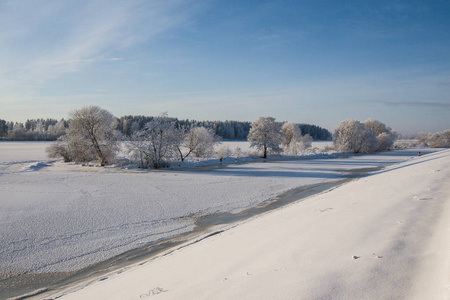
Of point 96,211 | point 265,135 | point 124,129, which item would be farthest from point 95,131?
point 124,129

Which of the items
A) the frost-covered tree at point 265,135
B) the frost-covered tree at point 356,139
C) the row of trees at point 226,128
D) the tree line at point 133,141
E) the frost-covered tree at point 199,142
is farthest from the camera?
the row of trees at point 226,128

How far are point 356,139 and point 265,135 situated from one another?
2439cm

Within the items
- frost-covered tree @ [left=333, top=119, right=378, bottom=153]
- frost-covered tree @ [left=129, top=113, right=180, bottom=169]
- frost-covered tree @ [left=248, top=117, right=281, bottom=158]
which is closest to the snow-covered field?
frost-covered tree @ [left=129, top=113, right=180, bottom=169]

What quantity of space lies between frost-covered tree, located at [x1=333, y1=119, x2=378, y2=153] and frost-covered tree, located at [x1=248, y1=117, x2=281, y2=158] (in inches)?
807

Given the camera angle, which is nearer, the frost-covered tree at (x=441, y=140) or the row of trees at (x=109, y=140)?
the row of trees at (x=109, y=140)

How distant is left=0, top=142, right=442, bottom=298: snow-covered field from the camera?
8430 mm

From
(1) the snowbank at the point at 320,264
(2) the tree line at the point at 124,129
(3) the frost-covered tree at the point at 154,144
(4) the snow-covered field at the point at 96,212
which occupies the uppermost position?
(2) the tree line at the point at 124,129

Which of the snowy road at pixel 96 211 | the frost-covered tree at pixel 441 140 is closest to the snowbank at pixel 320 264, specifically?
the snowy road at pixel 96 211

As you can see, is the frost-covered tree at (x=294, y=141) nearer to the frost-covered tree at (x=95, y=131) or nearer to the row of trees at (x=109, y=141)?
the row of trees at (x=109, y=141)

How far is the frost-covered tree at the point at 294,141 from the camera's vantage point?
2071 inches

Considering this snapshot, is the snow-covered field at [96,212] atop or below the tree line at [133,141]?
below

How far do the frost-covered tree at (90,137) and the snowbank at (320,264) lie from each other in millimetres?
29117

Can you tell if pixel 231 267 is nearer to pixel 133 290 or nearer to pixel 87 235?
pixel 133 290

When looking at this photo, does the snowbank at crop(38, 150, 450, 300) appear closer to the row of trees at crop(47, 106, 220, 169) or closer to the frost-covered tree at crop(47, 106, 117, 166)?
the row of trees at crop(47, 106, 220, 169)
